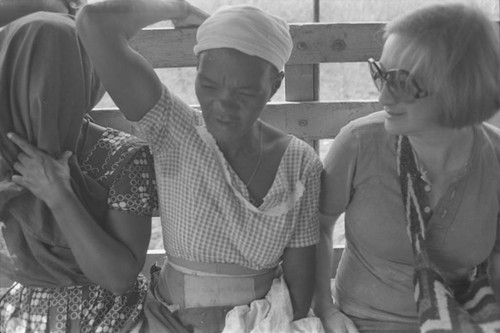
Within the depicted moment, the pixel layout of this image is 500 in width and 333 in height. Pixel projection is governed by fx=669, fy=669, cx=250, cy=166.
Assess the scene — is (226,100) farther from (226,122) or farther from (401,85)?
(401,85)

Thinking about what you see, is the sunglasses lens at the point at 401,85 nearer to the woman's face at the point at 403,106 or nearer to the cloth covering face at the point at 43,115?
the woman's face at the point at 403,106

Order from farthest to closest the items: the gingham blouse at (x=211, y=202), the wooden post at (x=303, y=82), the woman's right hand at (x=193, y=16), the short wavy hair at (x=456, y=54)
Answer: the wooden post at (x=303, y=82) < the woman's right hand at (x=193, y=16) < the gingham blouse at (x=211, y=202) < the short wavy hair at (x=456, y=54)

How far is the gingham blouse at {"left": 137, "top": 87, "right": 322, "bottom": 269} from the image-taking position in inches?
79.2

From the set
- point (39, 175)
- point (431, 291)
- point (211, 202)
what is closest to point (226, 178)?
point (211, 202)

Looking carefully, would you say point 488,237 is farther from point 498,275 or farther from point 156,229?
point 156,229

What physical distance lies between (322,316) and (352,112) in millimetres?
893

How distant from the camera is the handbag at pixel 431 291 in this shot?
191 centimetres

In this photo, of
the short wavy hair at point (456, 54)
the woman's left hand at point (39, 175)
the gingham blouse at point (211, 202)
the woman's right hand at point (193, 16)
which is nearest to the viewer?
the short wavy hair at point (456, 54)

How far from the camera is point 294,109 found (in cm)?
269

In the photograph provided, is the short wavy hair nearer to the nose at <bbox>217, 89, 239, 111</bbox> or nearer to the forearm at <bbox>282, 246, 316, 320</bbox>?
the nose at <bbox>217, 89, 239, 111</bbox>

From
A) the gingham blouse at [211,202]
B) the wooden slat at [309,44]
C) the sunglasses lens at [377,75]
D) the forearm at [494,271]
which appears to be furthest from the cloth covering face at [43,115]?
the forearm at [494,271]

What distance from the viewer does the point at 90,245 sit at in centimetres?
191

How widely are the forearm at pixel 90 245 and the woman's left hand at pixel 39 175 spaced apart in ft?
0.08

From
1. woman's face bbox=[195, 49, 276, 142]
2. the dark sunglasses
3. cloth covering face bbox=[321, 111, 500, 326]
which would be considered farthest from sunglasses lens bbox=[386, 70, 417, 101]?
woman's face bbox=[195, 49, 276, 142]
